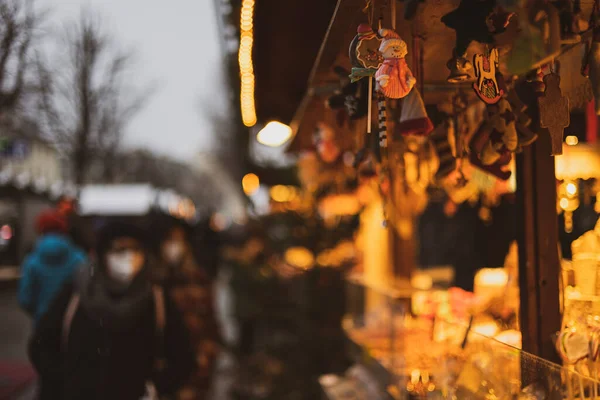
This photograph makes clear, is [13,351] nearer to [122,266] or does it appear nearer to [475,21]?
[122,266]

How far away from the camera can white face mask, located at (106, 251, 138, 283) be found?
4637 millimetres

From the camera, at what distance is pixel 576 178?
16.0 ft

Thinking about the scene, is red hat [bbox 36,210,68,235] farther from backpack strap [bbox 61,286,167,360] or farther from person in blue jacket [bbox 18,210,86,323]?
backpack strap [bbox 61,286,167,360]

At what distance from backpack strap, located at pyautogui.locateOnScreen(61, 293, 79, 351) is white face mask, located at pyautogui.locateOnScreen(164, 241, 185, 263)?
3.54m

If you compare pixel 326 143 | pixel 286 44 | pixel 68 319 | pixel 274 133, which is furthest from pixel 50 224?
pixel 326 143

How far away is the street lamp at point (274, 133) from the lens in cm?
703

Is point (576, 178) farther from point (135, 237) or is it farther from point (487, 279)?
point (135, 237)

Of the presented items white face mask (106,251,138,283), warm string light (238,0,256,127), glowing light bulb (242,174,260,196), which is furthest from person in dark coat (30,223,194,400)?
glowing light bulb (242,174,260,196)

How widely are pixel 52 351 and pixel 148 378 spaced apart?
663 mm

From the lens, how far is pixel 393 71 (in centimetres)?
215

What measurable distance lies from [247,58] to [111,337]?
2.89m

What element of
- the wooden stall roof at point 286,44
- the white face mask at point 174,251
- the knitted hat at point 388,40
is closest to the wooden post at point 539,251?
the knitted hat at point 388,40

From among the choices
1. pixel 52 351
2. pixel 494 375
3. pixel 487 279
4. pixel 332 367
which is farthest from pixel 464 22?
pixel 332 367

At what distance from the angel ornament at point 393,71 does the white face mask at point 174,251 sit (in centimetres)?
617
